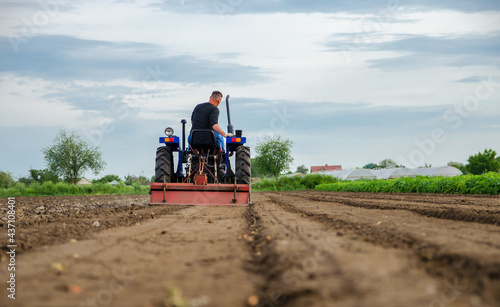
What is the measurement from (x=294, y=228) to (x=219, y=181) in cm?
535

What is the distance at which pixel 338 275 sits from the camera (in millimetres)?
3125

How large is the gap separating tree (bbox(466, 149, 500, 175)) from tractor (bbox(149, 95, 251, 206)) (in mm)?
45767

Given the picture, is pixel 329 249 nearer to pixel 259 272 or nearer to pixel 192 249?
pixel 259 272

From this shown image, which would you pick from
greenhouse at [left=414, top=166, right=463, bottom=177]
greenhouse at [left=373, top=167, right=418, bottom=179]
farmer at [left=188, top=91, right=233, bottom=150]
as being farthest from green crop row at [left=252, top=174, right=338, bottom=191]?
farmer at [left=188, top=91, right=233, bottom=150]

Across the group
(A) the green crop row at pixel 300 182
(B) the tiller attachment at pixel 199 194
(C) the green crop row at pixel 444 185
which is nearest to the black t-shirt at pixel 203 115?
(B) the tiller attachment at pixel 199 194

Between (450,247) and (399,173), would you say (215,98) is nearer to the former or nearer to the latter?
(450,247)

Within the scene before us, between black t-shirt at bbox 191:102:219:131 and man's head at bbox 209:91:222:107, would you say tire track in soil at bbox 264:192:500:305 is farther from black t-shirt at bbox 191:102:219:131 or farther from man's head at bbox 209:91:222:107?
man's head at bbox 209:91:222:107

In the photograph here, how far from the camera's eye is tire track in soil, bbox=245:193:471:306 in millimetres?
2666

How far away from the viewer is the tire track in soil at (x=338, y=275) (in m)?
2.67

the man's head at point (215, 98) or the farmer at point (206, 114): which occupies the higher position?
the man's head at point (215, 98)

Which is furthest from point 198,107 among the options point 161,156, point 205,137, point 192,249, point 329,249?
point 329,249

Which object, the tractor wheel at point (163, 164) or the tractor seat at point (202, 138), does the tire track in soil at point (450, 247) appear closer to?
the tractor seat at point (202, 138)

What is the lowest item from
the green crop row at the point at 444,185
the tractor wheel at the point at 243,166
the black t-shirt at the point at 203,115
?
the green crop row at the point at 444,185

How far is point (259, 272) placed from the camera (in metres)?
3.64
